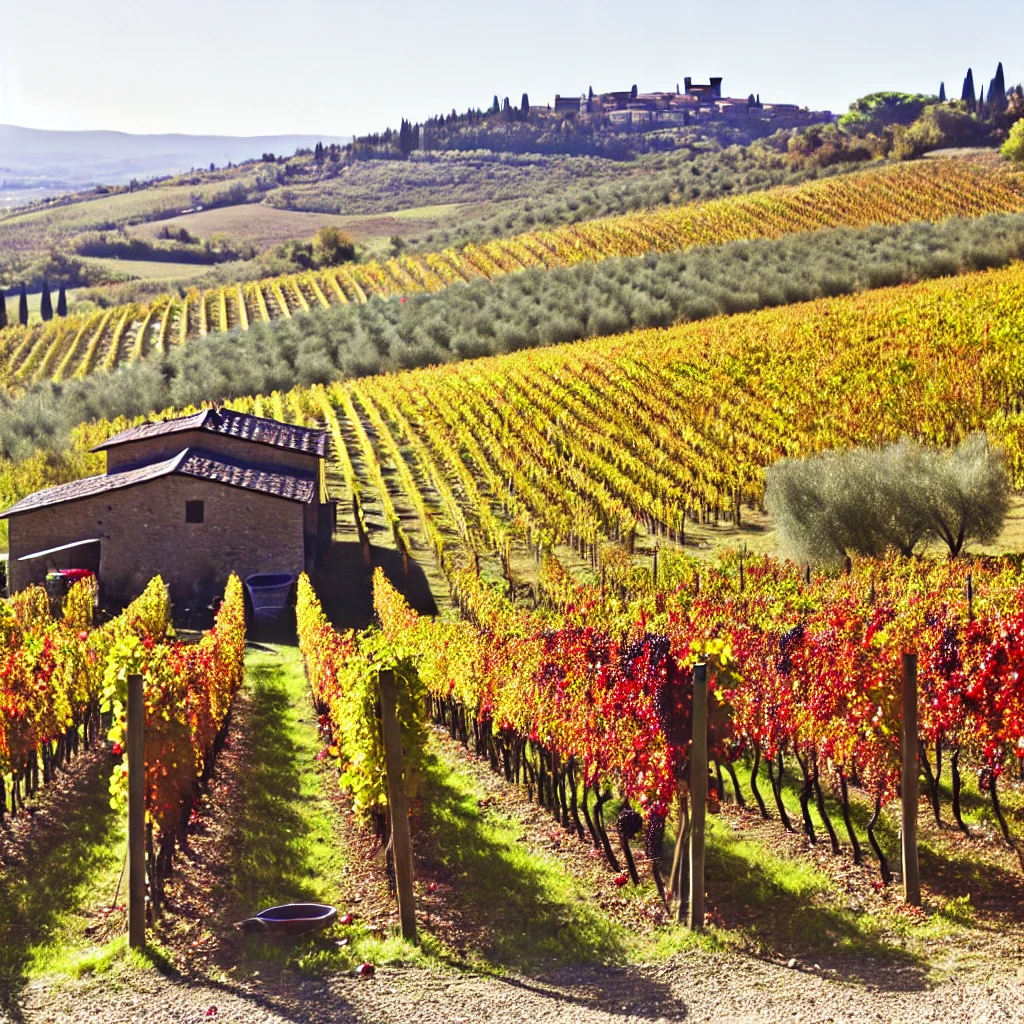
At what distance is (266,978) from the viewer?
8969 mm

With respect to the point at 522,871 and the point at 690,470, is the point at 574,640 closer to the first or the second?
the point at 522,871

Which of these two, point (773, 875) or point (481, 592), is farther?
point (481, 592)

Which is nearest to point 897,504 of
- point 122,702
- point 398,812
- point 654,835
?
point 654,835

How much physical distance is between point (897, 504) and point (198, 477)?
15.5 m

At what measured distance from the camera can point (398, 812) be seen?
9547mm

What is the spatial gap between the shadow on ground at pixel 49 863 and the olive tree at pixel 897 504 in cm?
1600

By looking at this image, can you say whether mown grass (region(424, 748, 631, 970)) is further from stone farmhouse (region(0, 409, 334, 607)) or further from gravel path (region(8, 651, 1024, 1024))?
stone farmhouse (region(0, 409, 334, 607))

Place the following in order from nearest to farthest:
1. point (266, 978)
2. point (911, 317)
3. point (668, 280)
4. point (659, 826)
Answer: point (266, 978)
point (659, 826)
point (911, 317)
point (668, 280)

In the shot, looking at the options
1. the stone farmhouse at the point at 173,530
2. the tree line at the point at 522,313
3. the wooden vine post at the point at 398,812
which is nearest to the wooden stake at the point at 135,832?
the wooden vine post at the point at 398,812

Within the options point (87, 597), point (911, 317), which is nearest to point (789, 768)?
point (87, 597)

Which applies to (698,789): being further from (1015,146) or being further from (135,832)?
(1015,146)

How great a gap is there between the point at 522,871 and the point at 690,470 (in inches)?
906

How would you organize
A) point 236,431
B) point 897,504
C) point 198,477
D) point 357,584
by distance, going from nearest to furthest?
point 897,504 → point 198,477 → point 357,584 → point 236,431

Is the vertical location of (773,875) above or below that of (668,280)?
below
